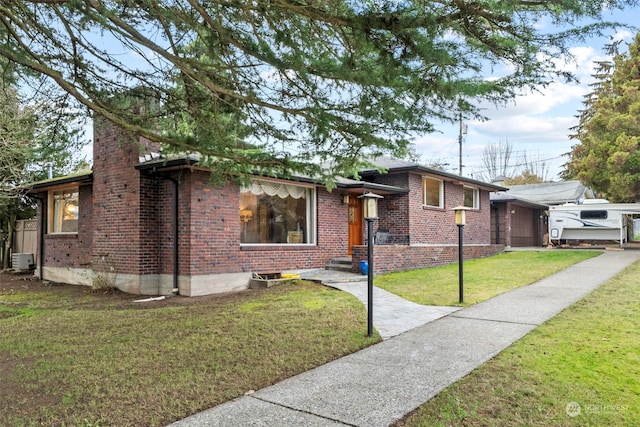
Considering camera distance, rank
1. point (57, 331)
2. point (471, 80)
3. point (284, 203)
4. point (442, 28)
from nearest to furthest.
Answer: point (442, 28)
point (471, 80)
point (57, 331)
point (284, 203)

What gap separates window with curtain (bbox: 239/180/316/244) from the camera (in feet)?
37.0

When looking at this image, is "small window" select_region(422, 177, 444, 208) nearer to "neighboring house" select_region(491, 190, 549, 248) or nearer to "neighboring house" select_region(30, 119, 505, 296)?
"neighboring house" select_region(30, 119, 505, 296)

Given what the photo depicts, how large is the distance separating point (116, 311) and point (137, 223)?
280 centimetres

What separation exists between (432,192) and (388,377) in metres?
12.2

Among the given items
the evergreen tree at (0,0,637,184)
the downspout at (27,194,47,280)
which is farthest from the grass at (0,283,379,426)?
the downspout at (27,194,47,280)

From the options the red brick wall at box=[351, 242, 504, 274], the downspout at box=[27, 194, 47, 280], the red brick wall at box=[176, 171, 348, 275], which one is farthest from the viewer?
the downspout at box=[27, 194, 47, 280]

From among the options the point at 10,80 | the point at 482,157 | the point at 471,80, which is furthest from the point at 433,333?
the point at 482,157

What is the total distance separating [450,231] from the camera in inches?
649

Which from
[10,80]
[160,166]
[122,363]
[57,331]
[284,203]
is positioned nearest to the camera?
[122,363]

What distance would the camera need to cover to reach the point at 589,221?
20.1m

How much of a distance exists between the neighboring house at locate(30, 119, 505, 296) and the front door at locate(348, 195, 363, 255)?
0.03m

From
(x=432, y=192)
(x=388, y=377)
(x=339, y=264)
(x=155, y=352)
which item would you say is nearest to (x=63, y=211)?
(x=339, y=264)

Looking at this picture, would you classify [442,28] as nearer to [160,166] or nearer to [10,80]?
[10,80]

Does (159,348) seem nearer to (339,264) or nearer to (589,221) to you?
(339,264)
